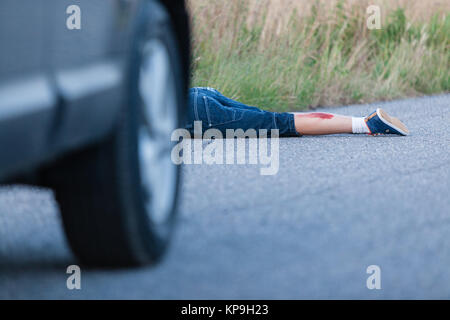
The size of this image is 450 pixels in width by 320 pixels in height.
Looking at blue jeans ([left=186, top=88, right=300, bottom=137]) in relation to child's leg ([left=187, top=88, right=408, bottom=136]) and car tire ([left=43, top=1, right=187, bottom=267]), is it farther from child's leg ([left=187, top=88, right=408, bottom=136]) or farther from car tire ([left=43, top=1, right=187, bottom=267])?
car tire ([left=43, top=1, right=187, bottom=267])

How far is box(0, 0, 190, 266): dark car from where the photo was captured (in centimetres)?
193

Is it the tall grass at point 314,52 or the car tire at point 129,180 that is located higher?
the tall grass at point 314,52

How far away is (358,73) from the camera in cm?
982

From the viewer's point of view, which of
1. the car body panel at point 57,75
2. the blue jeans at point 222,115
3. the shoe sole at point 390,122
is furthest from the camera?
the shoe sole at point 390,122

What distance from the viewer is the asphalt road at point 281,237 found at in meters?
2.47

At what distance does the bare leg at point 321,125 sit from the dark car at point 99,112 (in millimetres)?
2742

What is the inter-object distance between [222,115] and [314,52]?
440 cm

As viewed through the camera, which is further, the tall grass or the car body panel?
the tall grass

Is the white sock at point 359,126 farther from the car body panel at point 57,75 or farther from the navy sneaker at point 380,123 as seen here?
the car body panel at point 57,75

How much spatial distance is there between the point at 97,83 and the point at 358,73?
7.80 meters

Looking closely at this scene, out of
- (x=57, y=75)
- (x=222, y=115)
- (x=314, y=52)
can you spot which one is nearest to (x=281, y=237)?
(x=57, y=75)

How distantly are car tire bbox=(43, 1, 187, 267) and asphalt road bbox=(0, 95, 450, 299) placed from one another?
0.33 ft

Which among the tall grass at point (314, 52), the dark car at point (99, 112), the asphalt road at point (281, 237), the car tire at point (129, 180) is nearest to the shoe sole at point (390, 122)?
the asphalt road at point (281, 237)

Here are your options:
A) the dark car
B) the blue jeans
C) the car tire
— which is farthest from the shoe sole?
the car tire
